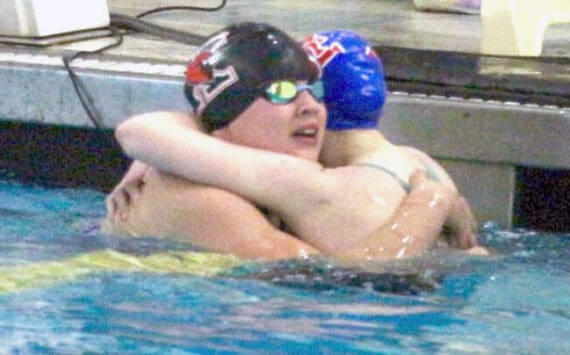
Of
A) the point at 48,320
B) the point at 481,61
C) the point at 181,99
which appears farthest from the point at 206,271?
the point at 481,61

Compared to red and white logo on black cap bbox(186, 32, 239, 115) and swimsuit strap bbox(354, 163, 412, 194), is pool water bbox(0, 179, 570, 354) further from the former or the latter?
red and white logo on black cap bbox(186, 32, 239, 115)

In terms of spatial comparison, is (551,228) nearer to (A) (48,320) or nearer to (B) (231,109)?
(B) (231,109)

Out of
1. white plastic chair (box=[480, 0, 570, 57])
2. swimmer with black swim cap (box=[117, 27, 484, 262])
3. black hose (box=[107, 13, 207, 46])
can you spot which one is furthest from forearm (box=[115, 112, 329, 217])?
black hose (box=[107, 13, 207, 46])

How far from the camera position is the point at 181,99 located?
15.7 feet

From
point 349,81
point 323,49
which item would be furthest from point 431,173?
point 323,49

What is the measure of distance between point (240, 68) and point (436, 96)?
877 mm

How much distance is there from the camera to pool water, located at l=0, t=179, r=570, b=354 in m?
3.10

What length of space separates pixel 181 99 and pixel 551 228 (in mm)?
1242

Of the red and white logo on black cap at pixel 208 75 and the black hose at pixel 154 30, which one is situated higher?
the red and white logo on black cap at pixel 208 75

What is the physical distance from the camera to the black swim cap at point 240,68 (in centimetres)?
384

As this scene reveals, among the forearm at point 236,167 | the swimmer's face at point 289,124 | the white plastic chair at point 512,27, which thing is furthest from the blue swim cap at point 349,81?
the white plastic chair at point 512,27

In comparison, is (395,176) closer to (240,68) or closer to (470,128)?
(240,68)

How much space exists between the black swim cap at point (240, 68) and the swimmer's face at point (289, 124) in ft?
0.14

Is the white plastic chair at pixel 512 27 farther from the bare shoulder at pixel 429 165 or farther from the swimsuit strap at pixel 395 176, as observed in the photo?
the swimsuit strap at pixel 395 176
